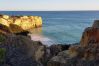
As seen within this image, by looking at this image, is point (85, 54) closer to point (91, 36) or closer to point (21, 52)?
point (91, 36)

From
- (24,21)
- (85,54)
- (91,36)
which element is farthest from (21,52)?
(24,21)

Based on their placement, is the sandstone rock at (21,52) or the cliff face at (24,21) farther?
the cliff face at (24,21)

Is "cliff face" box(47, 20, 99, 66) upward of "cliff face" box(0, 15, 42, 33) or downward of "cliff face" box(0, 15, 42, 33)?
upward

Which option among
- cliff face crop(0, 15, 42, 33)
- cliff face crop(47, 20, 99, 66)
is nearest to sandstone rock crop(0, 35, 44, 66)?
cliff face crop(47, 20, 99, 66)

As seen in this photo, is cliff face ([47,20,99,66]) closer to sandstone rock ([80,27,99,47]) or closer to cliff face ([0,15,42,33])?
sandstone rock ([80,27,99,47])

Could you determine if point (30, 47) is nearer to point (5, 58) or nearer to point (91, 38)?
point (5, 58)

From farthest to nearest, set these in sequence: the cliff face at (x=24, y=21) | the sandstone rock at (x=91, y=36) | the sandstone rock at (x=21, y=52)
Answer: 1. the cliff face at (x=24, y=21)
2. the sandstone rock at (x=21, y=52)
3. the sandstone rock at (x=91, y=36)

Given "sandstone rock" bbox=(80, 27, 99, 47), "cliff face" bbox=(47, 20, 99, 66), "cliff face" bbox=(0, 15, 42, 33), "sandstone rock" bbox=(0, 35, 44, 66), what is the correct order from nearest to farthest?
"cliff face" bbox=(47, 20, 99, 66) < "sandstone rock" bbox=(80, 27, 99, 47) < "sandstone rock" bbox=(0, 35, 44, 66) < "cliff face" bbox=(0, 15, 42, 33)

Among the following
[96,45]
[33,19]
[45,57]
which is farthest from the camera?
[33,19]

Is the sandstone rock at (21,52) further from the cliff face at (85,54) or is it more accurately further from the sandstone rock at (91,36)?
the sandstone rock at (91,36)

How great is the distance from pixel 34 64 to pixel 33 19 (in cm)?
7614

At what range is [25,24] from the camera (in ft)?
277

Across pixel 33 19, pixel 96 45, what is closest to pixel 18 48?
pixel 96 45

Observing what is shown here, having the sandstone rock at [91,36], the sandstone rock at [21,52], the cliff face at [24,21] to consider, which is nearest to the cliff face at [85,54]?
the sandstone rock at [91,36]
